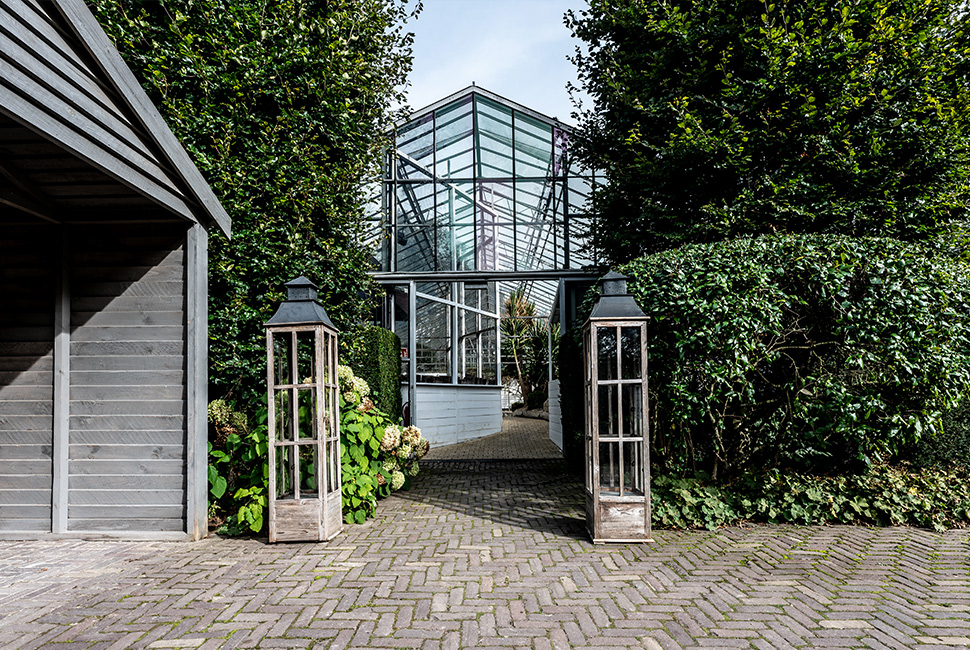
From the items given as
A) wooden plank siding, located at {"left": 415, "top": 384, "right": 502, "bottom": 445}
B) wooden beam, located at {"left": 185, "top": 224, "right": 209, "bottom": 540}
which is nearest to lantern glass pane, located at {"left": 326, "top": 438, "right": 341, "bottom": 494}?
wooden beam, located at {"left": 185, "top": 224, "right": 209, "bottom": 540}

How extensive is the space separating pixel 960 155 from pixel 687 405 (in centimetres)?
396

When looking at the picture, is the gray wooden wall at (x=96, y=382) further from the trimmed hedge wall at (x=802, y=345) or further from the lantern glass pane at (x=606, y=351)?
the trimmed hedge wall at (x=802, y=345)

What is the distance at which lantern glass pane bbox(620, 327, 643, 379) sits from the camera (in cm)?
484

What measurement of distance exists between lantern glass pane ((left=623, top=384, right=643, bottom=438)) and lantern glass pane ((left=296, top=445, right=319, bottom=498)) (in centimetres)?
262

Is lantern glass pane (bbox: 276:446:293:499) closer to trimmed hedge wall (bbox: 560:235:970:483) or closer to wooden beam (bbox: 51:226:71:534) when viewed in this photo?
wooden beam (bbox: 51:226:71:534)

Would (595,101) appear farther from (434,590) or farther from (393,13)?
(434,590)

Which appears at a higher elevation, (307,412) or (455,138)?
(455,138)

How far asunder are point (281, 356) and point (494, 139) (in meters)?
7.52

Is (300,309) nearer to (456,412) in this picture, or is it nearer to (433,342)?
(433,342)

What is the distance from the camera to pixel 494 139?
11055 mm

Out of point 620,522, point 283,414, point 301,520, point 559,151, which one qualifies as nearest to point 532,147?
point 559,151

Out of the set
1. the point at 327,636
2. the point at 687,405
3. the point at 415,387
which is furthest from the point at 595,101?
the point at 327,636

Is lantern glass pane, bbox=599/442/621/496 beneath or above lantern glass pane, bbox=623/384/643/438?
beneath

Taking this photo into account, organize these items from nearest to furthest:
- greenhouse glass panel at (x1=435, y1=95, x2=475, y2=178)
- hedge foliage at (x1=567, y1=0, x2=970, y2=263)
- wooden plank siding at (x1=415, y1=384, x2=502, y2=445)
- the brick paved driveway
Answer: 1. the brick paved driveway
2. hedge foliage at (x1=567, y1=0, x2=970, y2=263)
3. greenhouse glass panel at (x1=435, y1=95, x2=475, y2=178)
4. wooden plank siding at (x1=415, y1=384, x2=502, y2=445)
